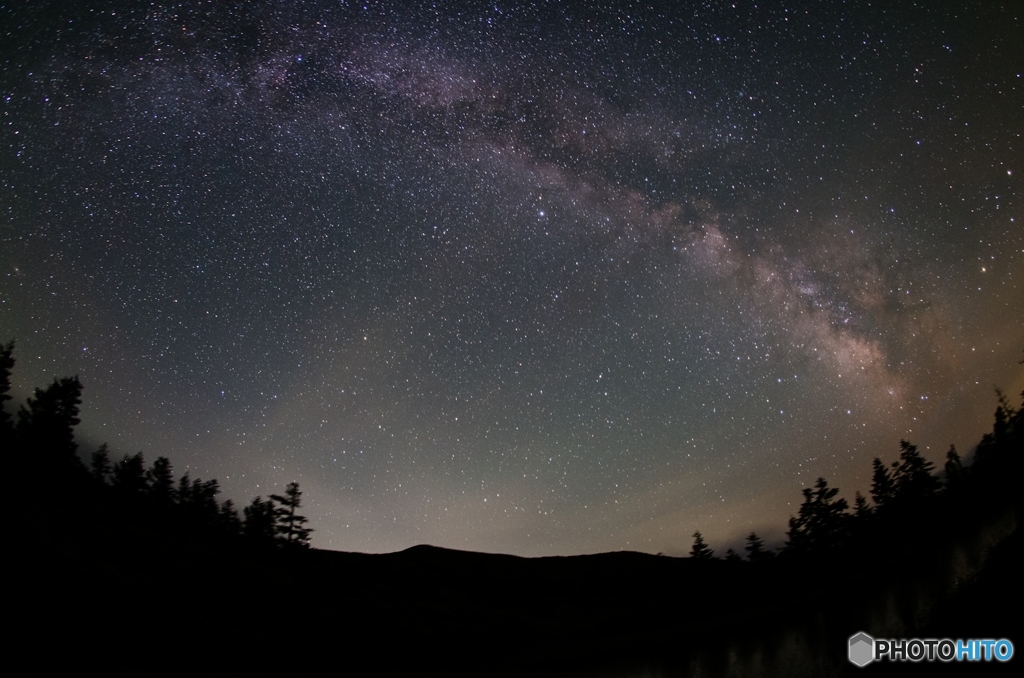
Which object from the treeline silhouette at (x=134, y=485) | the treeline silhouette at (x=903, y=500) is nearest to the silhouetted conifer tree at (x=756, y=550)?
the treeline silhouette at (x=903, y=500)

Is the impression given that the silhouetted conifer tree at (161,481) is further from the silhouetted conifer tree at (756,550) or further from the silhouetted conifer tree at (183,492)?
the silhouetted conifer tree at (756,550)

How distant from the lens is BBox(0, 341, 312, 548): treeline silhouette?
173 feet

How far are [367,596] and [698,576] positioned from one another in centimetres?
3150

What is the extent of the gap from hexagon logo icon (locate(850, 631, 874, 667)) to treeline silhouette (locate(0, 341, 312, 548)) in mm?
55403

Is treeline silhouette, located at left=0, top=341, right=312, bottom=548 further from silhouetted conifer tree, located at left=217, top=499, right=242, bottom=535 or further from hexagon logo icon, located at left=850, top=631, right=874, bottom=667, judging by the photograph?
hexagon logo icon, located at left=850, top=631, right=874, bottom=667

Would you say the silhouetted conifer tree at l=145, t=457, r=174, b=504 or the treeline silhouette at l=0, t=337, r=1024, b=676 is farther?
the silhouetted conifer tree at l=145, t=457, r=174, b=504

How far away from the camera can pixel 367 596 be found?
141 ft

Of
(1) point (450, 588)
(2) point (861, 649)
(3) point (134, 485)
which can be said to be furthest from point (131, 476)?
(2) point (861, 649)

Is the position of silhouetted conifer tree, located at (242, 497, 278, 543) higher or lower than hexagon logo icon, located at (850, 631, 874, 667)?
higher

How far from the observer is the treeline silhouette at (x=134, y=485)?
52.8 m

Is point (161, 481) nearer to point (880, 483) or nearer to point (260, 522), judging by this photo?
point (260, 522)

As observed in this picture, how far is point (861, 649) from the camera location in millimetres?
13359

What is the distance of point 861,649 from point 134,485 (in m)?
72.2

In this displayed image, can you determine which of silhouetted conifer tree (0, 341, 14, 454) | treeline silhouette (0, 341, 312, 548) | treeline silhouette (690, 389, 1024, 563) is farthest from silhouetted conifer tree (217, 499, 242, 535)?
treeline silhouette (690, 389, 1024, 563)
